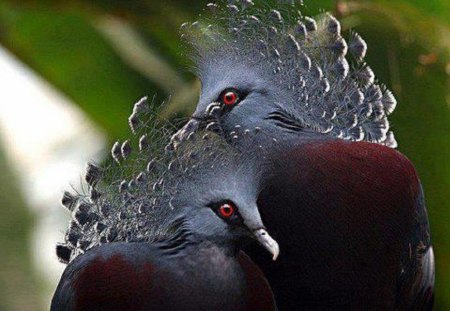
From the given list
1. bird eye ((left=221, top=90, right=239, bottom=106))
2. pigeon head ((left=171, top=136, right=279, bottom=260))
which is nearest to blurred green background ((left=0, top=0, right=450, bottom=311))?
bird eye ((left=221, top=90, right=239, bottom=106))

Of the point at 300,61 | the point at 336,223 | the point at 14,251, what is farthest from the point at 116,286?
the point at 14,251

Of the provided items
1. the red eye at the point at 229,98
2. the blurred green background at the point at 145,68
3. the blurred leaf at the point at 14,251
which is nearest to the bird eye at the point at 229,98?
the red eye at the point at 229,98

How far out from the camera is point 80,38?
5.00m

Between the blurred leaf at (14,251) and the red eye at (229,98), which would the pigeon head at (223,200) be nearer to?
the red eye at (229,98)

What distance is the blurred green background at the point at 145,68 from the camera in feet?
14.3

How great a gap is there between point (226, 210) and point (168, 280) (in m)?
0.25

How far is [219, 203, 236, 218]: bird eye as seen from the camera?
10.7 feet

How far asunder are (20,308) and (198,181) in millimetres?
1688

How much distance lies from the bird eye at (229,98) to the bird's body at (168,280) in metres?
0.55

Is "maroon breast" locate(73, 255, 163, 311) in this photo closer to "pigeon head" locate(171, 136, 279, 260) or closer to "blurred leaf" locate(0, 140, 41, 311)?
"pigeon head" locate(171, 136, 279, 260)

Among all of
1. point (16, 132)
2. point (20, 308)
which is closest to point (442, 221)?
point (20, 308)

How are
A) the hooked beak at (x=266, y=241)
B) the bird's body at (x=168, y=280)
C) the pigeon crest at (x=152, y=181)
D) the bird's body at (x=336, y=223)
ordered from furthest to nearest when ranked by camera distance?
the bird's body at (x=336, y=223) → the pigeon crest at (x=152, y=181) → the bird's body at (x=168, y=280) → the hooked beak at (x=266, y=241)

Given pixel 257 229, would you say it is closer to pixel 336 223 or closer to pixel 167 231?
pixel 167 231

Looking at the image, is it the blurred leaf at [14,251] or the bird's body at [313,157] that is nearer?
the bird's body at [313,157]
